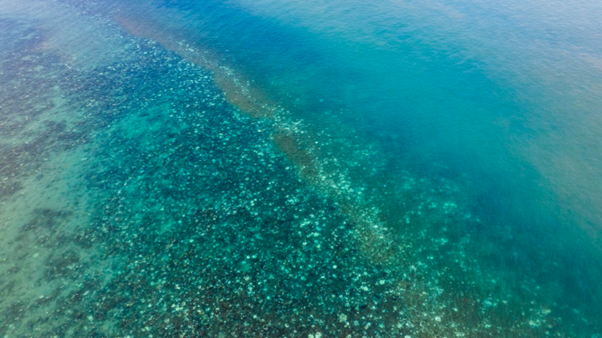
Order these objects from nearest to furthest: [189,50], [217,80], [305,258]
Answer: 1. [305,258]
2. [217,80]
3. [189,50]

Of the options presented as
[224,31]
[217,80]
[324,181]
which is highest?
[224,31]

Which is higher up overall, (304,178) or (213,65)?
(213,65)

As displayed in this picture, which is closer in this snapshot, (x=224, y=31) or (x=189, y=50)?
(x=189, y=50)

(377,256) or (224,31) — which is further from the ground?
(224,31)

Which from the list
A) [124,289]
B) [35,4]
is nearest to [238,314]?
[124,289]

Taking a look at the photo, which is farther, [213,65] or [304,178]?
[213,65]

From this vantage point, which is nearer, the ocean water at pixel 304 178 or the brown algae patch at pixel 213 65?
the ocean water at pixel 304 178

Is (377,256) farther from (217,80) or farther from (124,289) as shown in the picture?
(217,80)

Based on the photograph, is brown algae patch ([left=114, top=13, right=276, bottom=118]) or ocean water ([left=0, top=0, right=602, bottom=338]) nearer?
ocean water ([left=0, top=0, right=602, bottom=338])
